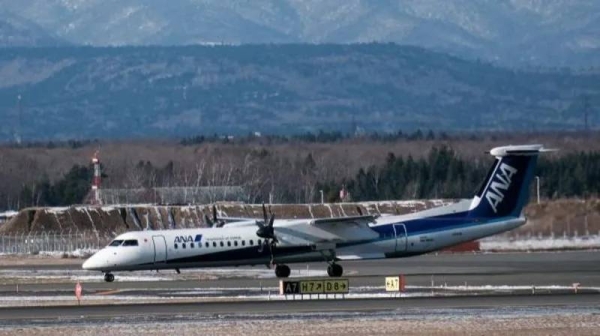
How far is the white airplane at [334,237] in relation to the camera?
2571 inches

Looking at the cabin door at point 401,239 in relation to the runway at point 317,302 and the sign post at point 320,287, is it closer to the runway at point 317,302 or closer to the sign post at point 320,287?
the runway at point 317,302

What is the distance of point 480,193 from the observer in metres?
66.8

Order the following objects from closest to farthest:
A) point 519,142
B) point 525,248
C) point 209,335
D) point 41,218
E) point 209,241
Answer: point 209,335, point 209,241, point 525,248, point 41,218, point 519,142

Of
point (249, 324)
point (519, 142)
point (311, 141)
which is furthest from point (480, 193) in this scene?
point (311, 141)

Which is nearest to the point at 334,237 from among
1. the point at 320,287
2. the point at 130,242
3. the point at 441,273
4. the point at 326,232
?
the point at 326,232

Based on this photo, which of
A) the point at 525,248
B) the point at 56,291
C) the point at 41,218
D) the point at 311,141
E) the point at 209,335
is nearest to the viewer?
the point at 209,335

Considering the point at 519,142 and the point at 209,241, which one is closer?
the point at 209,241

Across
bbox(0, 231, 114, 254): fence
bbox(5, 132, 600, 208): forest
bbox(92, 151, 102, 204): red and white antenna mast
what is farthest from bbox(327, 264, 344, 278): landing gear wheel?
bbox(92, 151, 102, 204): red and white antenna mast

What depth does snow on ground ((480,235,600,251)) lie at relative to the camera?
8281 centimetres

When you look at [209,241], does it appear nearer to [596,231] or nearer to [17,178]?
[596,231]

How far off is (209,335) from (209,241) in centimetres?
2316

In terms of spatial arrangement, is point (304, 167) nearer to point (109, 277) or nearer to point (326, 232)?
point (326, 232)

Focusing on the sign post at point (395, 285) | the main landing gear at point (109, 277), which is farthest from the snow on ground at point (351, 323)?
the main landing gear at point (109, 277)

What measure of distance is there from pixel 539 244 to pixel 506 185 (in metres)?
16.8
